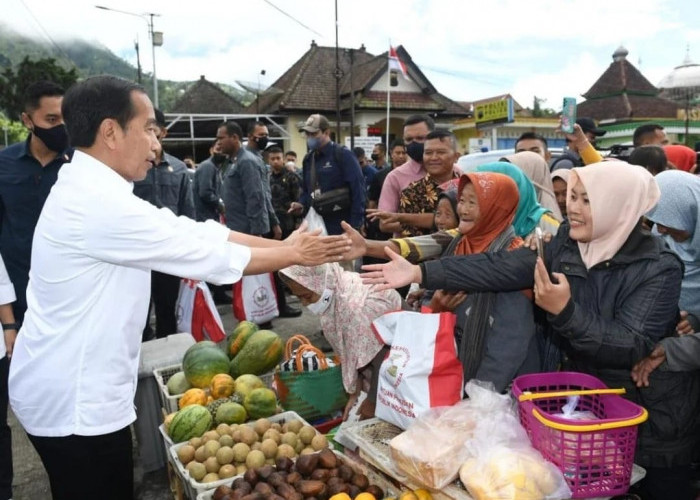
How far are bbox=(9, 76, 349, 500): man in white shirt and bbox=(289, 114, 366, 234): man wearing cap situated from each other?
12.4ft

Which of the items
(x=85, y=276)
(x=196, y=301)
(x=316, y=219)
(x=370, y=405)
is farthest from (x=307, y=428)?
(x=316, y=219)

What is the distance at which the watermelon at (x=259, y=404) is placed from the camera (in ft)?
10.3

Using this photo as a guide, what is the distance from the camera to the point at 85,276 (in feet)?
6.15

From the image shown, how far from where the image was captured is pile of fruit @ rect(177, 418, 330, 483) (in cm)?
257

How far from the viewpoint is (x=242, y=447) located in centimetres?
268

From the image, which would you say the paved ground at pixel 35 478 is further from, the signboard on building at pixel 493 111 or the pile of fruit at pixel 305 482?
the signboard on building at pixel 493 111

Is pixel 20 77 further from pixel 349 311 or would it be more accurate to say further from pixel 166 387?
pixel 349 311

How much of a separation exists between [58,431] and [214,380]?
147cm

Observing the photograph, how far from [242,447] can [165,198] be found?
3049 mm

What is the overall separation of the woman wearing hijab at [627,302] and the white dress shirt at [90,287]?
1390 millimetres

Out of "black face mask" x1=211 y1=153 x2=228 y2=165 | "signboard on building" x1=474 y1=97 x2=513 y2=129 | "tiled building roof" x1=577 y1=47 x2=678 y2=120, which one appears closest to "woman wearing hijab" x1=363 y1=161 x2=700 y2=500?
"black face mask" x1=211 y1=153 x2=228 y2=165

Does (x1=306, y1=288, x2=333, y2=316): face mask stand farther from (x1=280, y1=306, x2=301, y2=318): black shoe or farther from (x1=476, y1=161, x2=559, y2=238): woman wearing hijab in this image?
(x1=280, y1=306, x2=301, y2=318): black shoe

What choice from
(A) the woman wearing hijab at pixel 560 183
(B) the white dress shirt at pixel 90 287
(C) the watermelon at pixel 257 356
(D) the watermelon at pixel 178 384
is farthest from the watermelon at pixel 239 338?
(A) the woman wearing hijab at pixel 560 183

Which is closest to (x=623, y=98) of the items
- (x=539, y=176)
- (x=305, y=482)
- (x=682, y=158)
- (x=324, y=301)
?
(x=682, y=158)
